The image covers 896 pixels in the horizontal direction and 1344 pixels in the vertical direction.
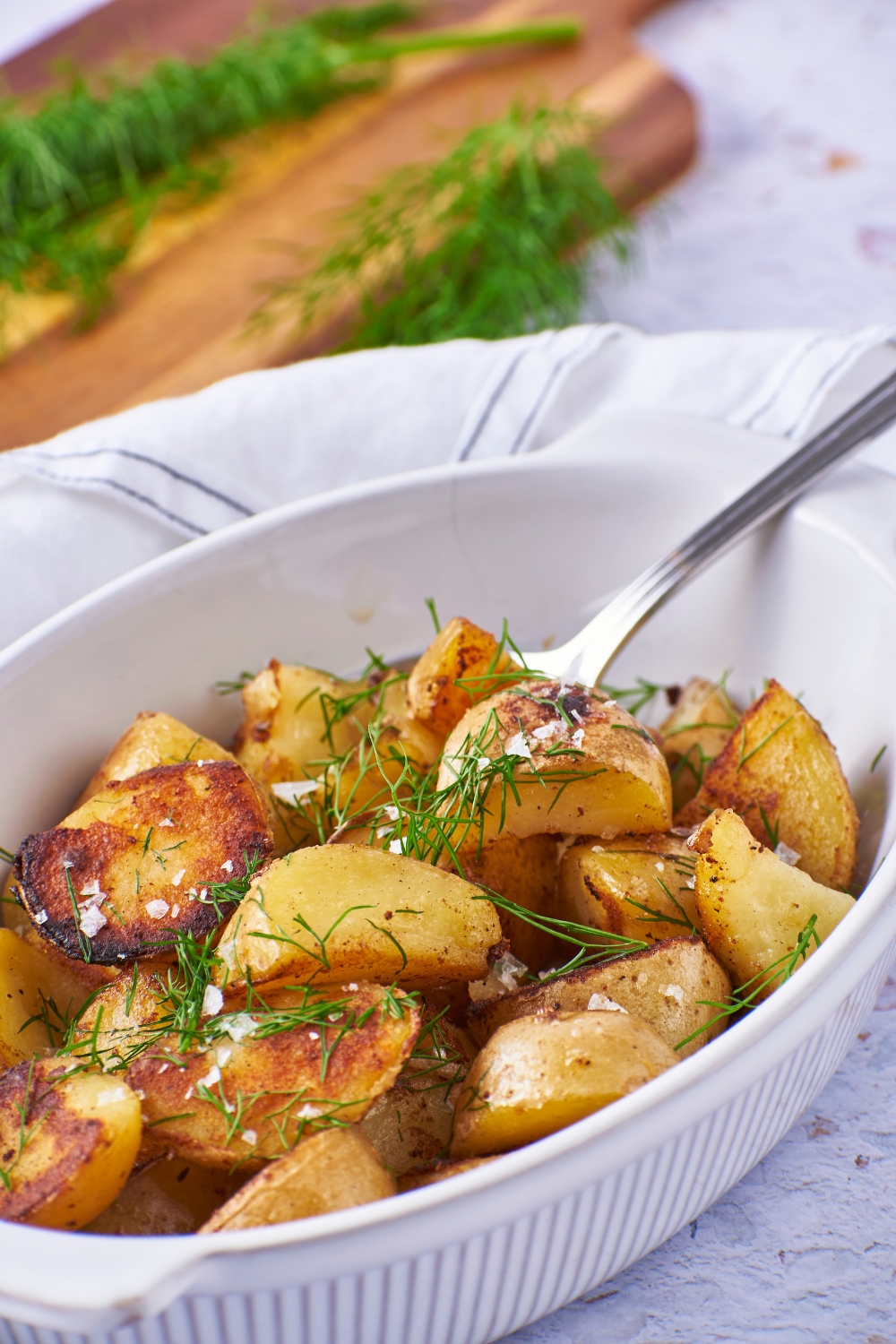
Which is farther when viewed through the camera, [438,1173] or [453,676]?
[453,676]

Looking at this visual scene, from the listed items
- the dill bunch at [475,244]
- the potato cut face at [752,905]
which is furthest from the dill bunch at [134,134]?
the potato cut face at [752,905]

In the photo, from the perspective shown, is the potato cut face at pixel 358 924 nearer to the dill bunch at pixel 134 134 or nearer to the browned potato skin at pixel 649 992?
the browned potato skin at pixel 649 992

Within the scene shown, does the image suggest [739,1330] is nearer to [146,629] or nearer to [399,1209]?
[399,1209]

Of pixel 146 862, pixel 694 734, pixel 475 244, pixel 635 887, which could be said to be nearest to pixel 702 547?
pixel 694 734

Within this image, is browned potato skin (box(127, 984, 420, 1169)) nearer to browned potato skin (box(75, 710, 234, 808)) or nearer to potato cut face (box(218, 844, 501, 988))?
potato cut face (box(218, 844, 501, 988))

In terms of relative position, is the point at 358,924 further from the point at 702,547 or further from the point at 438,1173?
the point at 702,547

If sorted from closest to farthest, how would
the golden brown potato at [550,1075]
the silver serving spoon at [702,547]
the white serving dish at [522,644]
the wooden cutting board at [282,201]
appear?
the white serving dish at [522,644], the golden brown potato at [550,1075], the silver serving spoon at [702,547], the wooden cutting board at [282,201]
